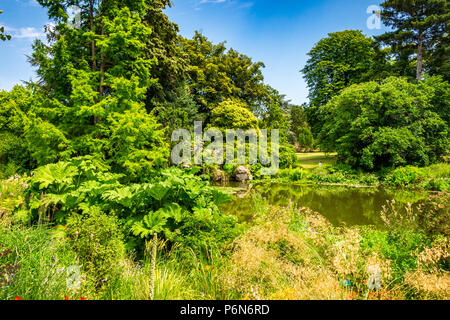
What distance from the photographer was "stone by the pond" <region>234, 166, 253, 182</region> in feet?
49.2

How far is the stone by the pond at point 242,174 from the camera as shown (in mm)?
14992

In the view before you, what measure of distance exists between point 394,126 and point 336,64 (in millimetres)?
9673

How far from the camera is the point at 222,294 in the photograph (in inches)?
91.0

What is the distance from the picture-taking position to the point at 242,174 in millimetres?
15055

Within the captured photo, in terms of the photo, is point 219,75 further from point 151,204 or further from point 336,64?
point 151,204

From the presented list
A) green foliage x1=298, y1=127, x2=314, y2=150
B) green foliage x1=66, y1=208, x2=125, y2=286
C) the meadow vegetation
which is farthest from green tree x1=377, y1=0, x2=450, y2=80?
green foliage x1=66, y1=208, x2=125, y2=286

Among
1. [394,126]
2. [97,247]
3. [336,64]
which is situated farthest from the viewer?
[336,64]

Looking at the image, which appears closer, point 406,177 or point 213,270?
point 213,270

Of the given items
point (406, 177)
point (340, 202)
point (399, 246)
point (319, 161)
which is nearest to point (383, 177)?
point (406, 177)

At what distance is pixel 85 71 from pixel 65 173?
4.44m

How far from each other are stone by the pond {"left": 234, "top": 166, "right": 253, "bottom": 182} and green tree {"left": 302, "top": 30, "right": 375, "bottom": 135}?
9609 mm

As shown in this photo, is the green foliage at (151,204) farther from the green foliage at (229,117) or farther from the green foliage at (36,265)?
the green foliage at (229,117)

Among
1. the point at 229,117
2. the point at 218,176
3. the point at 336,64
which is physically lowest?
the point at 218,176

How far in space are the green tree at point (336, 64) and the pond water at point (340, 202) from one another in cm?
1181
